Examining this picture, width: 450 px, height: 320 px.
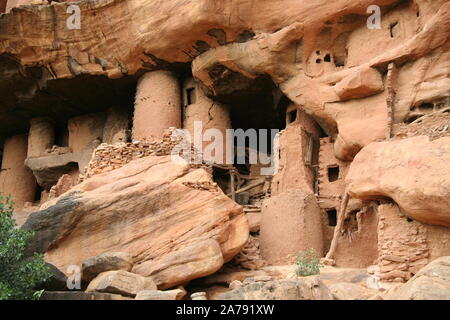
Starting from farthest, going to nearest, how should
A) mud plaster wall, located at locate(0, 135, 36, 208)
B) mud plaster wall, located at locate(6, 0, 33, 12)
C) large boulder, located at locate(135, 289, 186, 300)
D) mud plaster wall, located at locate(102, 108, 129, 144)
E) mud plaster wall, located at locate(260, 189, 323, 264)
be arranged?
mud plaster wall, located at locate(0, 135, 36, 208)
mud plaster wall, located at locate(102, 108, 129, 144)
mud plaster wall, located at locate(6, 0, 33, 12)
mud plaster wall, located at locate(260, 189, 323, 264)
large boulder, located at locate(135, 289, 186, 300)

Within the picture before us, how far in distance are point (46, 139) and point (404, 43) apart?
1329 cm

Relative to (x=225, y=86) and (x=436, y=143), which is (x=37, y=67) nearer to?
(x=225, y=86)

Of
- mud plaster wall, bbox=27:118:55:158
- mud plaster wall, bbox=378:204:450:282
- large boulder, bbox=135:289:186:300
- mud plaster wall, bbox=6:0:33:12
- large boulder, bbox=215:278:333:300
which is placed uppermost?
mud plaster wall, bbox=6:0:33:12

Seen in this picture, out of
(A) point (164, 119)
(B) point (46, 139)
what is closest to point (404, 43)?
(A) point (164, 119)

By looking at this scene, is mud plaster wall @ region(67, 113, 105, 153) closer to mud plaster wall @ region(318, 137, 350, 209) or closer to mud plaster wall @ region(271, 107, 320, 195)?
mud plaster wall @ region(271, 107, 320, 195)

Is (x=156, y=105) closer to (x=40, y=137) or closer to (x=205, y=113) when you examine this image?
(x=205, y=113)

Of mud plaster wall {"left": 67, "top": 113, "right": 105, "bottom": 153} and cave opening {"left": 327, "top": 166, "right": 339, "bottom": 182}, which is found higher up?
mud plaster wall {"left": 67, "top": 113, "right": 105, "bottom": 153}

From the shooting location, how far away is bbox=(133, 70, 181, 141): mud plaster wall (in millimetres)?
16953

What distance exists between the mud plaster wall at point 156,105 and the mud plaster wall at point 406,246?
328 inches

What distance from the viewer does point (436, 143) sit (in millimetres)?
9859

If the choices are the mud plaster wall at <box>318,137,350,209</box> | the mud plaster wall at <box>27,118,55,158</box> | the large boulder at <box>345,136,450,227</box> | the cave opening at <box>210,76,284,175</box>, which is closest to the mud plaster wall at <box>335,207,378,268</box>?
the mud plaster wall at <box>318,137,350,209</box>

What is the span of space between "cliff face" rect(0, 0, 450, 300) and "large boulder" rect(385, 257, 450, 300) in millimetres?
2031

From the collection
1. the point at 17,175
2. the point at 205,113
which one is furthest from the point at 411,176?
the point at 17,175

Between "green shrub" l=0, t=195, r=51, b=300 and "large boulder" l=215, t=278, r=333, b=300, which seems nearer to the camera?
"large boulder" l=215, t=278, r=333, b=300
